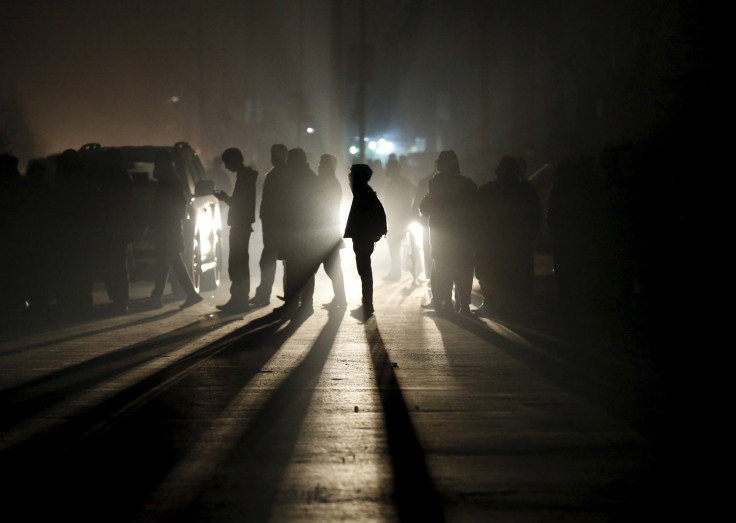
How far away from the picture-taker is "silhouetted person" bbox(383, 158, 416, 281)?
19109 millimetres

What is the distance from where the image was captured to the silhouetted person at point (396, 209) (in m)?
19.1

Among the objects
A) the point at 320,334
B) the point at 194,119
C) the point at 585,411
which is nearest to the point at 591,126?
the point at 320,334

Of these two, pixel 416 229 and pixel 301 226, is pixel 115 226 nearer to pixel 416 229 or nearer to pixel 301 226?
pixel 301 226

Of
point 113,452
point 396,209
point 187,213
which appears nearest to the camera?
point 113,452

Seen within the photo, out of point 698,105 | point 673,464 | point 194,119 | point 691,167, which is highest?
point 194,119

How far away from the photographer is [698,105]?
1761 cm

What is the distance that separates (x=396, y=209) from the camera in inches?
755

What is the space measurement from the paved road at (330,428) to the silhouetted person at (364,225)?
164 centimetres

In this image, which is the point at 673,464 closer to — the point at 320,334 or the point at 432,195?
the point at 320,334

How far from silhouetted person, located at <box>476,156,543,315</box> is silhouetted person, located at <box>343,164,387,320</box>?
156cm

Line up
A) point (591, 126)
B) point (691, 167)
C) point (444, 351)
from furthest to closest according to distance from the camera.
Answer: point (591, 126) → point (691, 167) → point (444, 351)

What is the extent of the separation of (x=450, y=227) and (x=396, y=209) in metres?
6.62

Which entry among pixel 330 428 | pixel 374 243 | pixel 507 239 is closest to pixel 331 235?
pixel 374 243

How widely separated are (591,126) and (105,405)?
Result: 31.9 m
